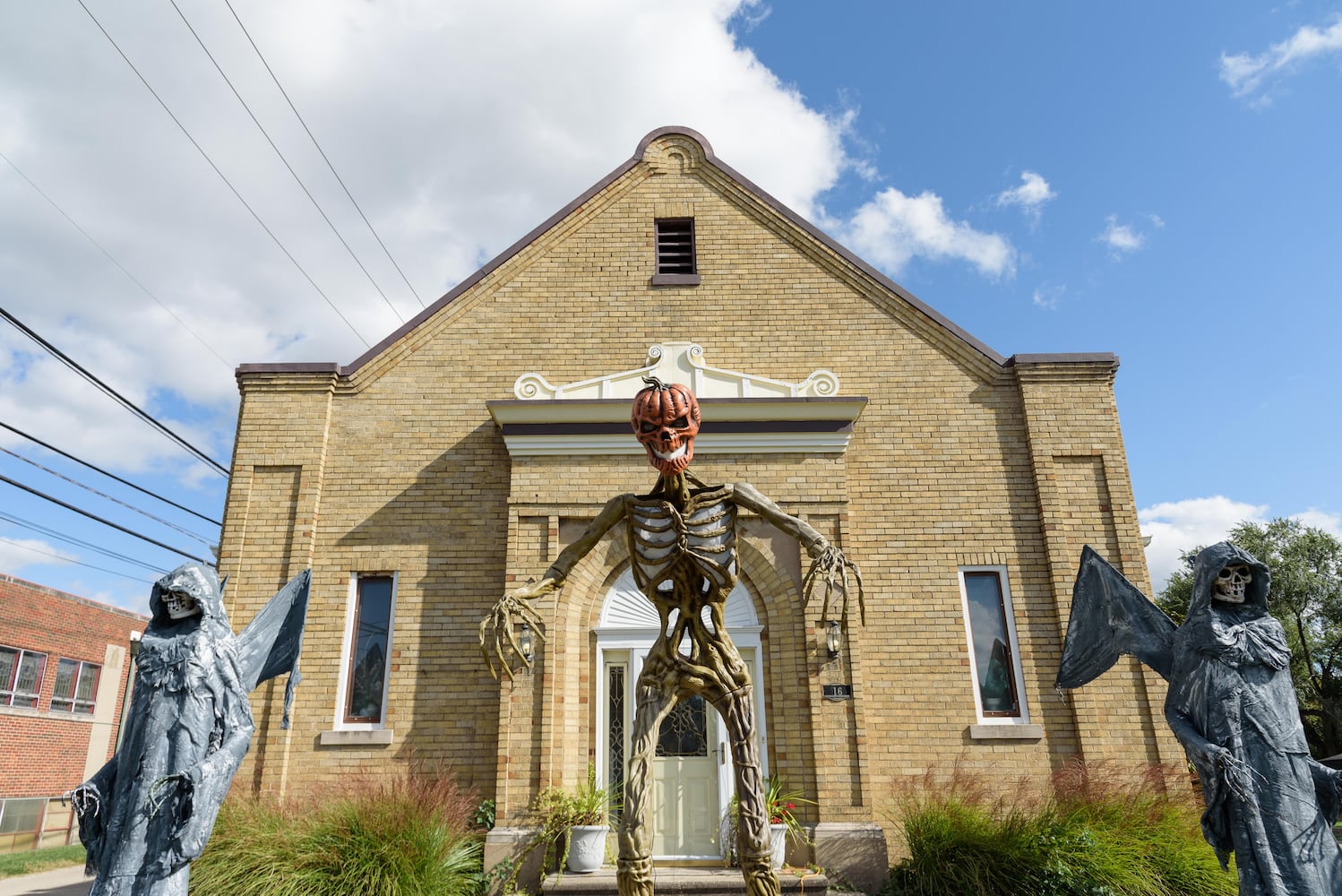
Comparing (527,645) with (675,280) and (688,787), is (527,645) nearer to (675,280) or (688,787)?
(688,787)

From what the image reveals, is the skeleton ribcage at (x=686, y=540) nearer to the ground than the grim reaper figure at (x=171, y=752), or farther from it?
farther from it

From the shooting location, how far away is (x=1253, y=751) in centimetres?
445

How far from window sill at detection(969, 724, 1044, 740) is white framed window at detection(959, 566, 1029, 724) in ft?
0.41

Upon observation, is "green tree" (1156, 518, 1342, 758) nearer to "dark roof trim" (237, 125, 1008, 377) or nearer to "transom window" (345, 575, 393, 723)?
"dark roof trim" (237, 125, 1008, 377)

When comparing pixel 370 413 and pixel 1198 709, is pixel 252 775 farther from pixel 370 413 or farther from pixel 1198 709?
pixel 1198 709

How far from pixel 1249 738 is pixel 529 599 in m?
3.95

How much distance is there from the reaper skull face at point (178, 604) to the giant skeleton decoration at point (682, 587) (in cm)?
197

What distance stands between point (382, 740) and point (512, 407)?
4094 millimetres

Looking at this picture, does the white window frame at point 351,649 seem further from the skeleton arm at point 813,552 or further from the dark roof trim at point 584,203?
the skeleton arm at point 813,552

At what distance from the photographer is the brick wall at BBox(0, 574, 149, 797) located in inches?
875

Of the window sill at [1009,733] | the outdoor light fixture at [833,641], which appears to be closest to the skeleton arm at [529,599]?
the outdoor light fixture at [833,641]

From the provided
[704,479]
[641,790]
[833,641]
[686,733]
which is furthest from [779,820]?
[641,790]

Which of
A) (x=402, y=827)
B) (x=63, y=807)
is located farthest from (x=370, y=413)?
(x=63, y=807)

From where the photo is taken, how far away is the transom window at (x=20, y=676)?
22453 millimetres
